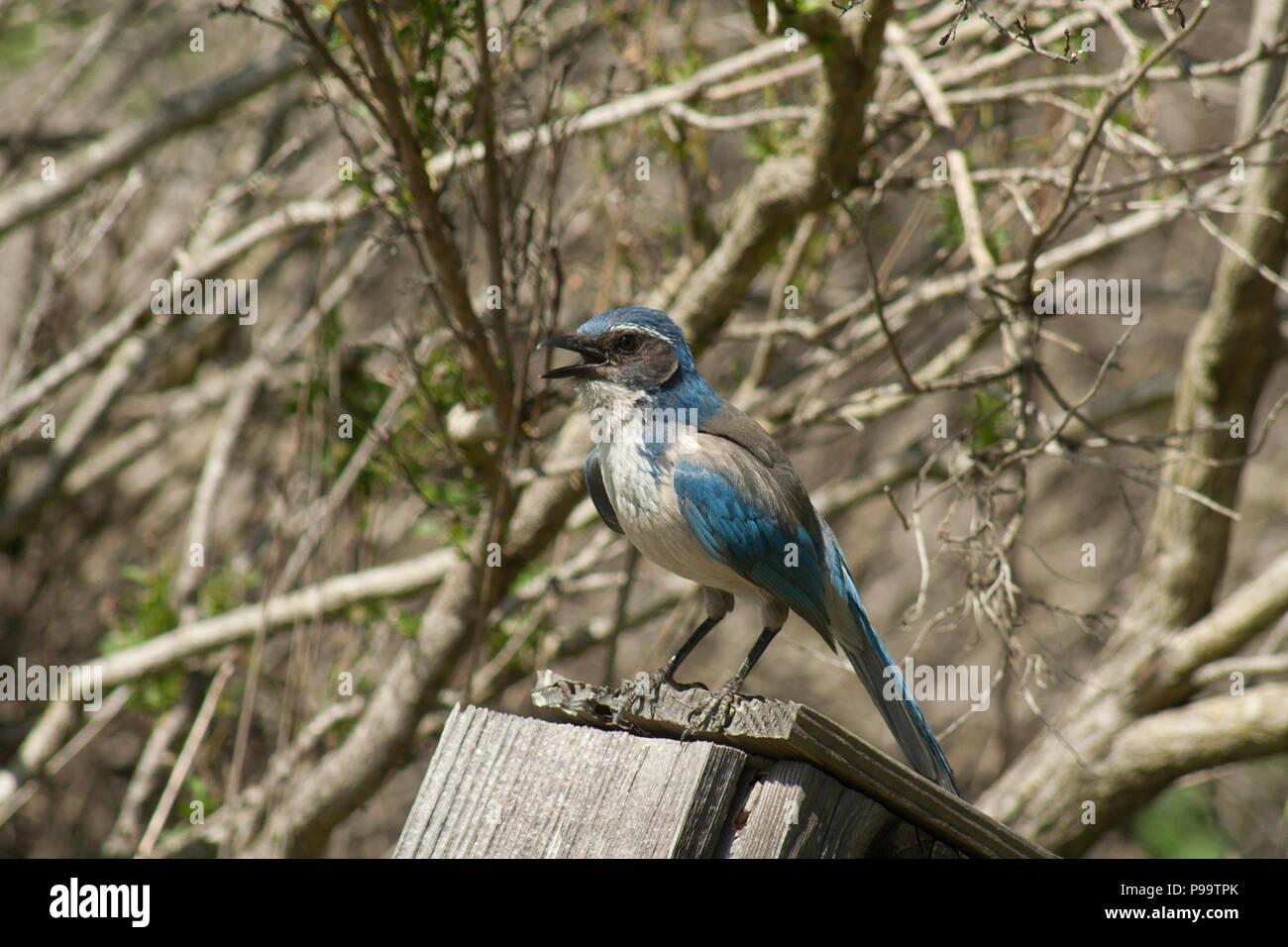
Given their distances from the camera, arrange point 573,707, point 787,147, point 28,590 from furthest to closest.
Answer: point 28,590 → point 787,147 → point 573,707

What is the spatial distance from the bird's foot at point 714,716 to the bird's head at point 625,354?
140cm

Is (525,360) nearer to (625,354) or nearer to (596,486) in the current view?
(625,354)

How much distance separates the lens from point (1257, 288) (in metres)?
5.25

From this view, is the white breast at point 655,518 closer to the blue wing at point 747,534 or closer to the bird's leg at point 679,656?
the blue wing at point 747,534

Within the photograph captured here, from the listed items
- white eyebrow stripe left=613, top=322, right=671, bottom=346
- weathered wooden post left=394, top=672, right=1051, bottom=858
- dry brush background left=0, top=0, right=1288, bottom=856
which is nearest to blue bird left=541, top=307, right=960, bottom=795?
white eyebrow stripe left=613, top=322, right=671, bottom=346

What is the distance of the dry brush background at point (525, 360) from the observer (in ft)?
13.8

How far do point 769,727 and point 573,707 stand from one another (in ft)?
1.84

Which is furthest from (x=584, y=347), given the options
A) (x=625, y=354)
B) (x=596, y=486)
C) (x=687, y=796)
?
(x=687, y=796)

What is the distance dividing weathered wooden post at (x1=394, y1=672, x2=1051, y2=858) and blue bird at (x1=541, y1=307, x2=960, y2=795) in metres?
0.59

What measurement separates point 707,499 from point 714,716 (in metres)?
0.95

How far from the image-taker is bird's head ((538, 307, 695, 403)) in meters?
3.74
